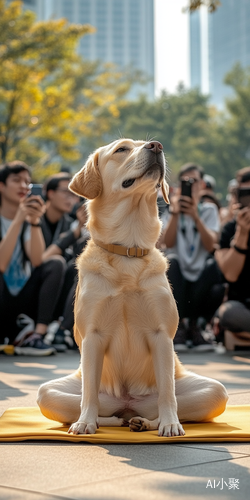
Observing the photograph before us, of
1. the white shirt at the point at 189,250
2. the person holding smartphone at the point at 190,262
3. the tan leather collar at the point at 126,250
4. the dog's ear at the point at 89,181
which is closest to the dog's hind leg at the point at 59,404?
the tan leather collar at the point at 126,250

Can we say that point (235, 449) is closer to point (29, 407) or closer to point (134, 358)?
point (134, 358)

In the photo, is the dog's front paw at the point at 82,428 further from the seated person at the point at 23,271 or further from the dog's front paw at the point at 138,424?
the seated person at the point at 23,271

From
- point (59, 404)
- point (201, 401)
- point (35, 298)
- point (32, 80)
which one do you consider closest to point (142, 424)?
point (201, 401)

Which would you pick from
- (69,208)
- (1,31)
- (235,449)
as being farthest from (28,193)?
(1,31)

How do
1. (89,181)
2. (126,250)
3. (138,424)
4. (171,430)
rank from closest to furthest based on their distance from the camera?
(171,430), (138,424), (126,250), (89,181)

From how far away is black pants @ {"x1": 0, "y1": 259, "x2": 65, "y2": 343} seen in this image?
8273 mm

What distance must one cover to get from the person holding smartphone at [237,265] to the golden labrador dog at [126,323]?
395 cm

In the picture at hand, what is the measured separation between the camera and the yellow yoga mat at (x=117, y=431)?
11.2 feet

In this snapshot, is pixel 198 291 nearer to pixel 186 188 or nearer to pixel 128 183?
pixel 186 188

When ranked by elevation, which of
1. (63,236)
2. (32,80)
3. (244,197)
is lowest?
(63,236)

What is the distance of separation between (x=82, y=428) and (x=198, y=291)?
216 inches

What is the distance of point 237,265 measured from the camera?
7992mm

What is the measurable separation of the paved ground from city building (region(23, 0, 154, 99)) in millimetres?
196167

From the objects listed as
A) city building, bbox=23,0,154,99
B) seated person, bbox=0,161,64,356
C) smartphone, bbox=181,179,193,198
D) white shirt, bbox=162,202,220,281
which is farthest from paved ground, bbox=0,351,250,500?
city building, bbox=23,0,154,99
